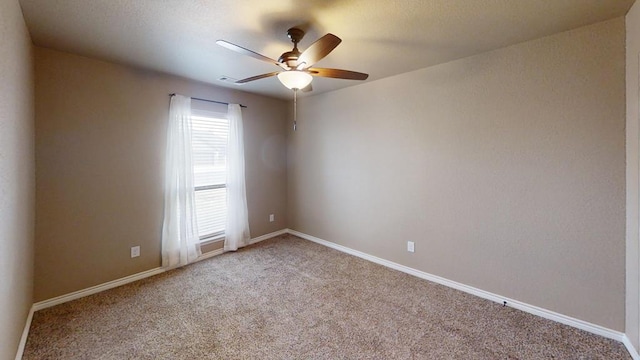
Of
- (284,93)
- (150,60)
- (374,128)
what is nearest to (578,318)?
(374,128)

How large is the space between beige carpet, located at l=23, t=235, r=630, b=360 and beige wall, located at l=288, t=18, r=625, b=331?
384 millimetres

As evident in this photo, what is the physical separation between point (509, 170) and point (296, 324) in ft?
7.93

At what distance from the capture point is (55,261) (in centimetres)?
252

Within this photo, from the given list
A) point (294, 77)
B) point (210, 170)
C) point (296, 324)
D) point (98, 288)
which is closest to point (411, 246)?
point (296, 324)

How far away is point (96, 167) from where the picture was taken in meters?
2.75

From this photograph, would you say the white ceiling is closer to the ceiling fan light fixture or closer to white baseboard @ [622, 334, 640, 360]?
the ceiling fan light fixture

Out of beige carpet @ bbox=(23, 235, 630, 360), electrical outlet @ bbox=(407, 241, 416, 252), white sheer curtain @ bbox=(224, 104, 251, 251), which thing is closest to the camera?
beige carpet @ bbox=(23, 235, 630, 360)

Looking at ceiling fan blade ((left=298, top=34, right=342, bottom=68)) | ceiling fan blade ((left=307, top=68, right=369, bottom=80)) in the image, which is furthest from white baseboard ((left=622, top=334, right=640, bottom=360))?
ceiling fan blade ((left=298, top=34, right=342, bottom=68))

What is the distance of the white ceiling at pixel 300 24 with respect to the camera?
1789 millimetres

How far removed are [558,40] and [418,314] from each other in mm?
2653

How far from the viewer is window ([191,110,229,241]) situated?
355 cm

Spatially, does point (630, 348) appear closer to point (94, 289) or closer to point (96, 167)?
point (94, 289)

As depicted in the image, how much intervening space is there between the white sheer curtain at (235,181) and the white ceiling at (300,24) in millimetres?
1204

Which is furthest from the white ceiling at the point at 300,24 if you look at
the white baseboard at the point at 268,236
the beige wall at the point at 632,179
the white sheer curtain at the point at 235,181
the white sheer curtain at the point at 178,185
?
the white baseboard at the point at 268,236
